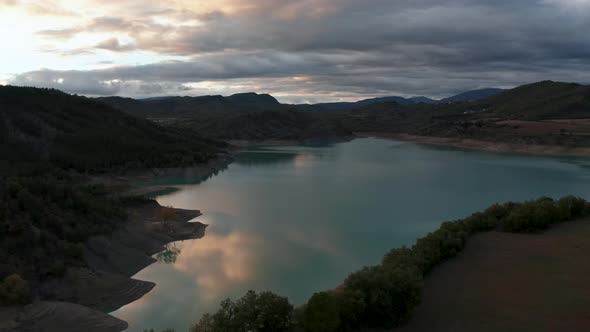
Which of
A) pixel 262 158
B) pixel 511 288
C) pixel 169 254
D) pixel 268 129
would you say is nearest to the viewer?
pixel 511 288

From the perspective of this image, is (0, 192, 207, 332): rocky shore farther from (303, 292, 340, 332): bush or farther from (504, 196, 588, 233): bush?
(504, 196, 588, 233): bush

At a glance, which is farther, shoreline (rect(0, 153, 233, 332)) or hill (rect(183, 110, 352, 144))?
hill (rect(183, 110, 352, 144))

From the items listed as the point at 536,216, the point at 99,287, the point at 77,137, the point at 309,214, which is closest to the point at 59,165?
the point at 77,137

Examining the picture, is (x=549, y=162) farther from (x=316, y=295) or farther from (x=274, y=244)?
(x=316, y=295)

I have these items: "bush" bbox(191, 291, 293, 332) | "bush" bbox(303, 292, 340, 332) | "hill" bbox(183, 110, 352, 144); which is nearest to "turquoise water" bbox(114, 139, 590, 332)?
"bush" bbox(191, 291, 293, 332)

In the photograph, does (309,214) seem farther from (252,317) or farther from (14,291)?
(14,291)
